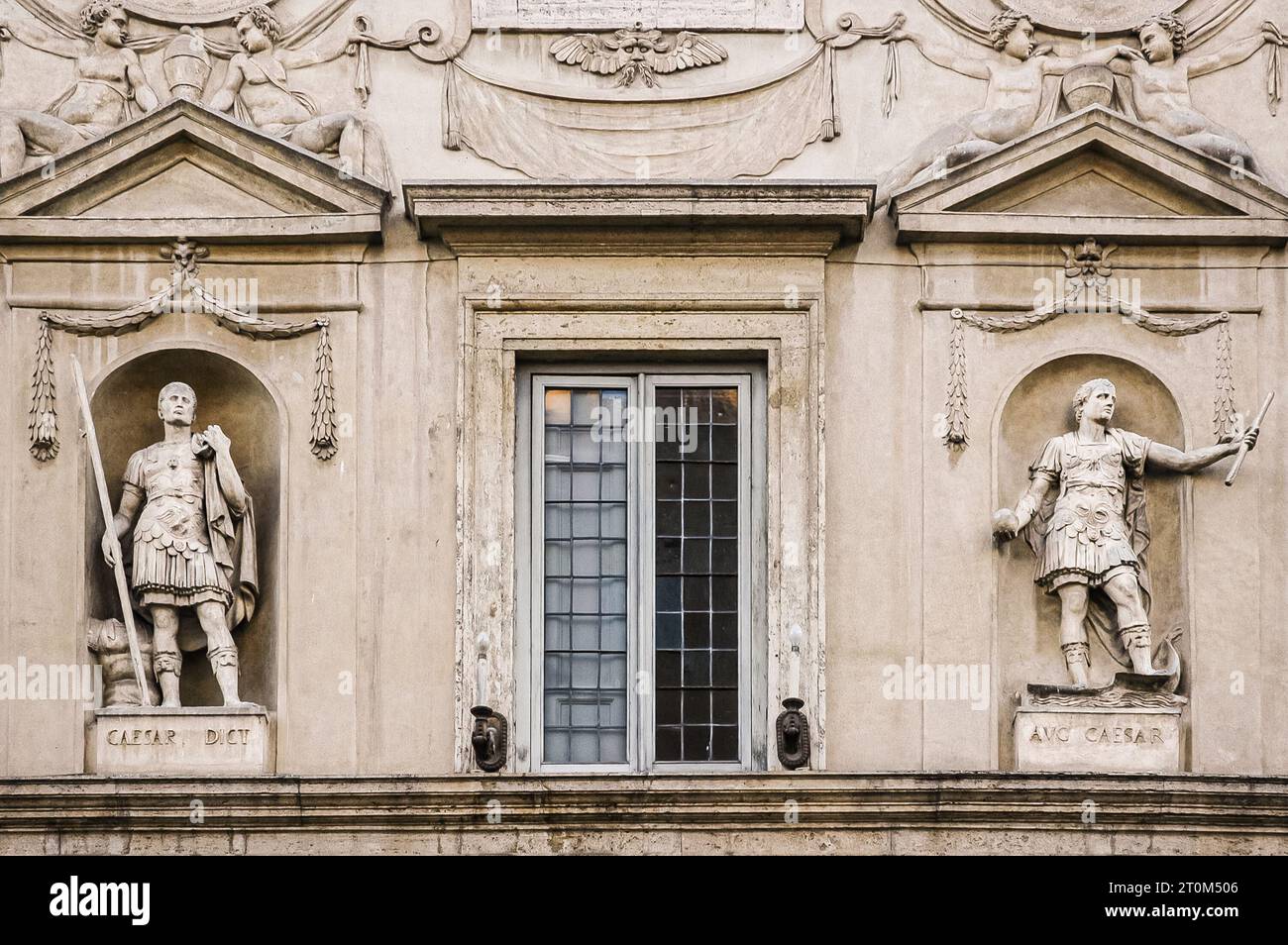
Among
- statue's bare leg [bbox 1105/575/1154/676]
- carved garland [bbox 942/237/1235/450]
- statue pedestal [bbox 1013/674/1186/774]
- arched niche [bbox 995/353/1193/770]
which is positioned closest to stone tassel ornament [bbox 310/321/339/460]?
carved garland [bbox 942/237/1235/450]

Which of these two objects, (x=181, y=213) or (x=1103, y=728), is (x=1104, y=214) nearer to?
(x=1103, y=728)

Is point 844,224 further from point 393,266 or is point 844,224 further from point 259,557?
point 259,557

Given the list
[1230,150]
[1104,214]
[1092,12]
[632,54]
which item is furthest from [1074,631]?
[632,54]

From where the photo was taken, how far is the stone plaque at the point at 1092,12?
17156mm

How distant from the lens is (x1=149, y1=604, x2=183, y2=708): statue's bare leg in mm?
16219

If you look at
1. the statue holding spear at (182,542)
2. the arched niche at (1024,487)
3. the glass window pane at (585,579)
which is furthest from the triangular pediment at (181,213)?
the arched niche at (1024,487)

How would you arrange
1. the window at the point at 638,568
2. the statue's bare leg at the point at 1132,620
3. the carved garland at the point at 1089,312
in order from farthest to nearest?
the carved garland at the point at 1089,312
the window at the point at 638,568
the statue's bare leg at the point at 1132,620

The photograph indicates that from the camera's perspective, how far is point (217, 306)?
16734 millimetres

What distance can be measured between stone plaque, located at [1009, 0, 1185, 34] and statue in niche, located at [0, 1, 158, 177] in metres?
4.52

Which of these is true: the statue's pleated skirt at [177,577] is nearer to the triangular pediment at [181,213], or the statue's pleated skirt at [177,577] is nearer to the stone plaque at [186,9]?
the triangular pediment at [181,213]

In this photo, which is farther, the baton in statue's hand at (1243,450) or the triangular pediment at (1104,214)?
the triangular pediment at (1104,214)

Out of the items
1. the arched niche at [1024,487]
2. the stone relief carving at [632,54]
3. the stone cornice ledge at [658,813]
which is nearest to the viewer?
the stone cornice ledge at [658,813]

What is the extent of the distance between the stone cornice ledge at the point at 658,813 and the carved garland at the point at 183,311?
1.83 meters

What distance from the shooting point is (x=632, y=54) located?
1705 cm
